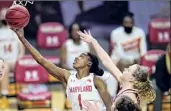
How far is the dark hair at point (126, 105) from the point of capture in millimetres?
6781

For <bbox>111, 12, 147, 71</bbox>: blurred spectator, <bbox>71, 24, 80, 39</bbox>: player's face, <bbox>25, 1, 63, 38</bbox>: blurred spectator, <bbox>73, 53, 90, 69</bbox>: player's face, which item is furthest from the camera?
<bbox>25, 1, 63, 38</bbox>: blurred spectator

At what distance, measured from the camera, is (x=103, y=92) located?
27.4 feet

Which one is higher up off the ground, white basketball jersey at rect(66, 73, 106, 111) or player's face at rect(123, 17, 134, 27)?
player's face at rect(123, 17, 134, 27)

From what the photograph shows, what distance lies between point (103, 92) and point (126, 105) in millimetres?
1571

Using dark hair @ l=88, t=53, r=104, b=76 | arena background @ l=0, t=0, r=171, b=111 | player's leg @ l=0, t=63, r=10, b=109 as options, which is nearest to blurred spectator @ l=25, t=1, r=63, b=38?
arena background @ l=0, t=0, r=171, b=111

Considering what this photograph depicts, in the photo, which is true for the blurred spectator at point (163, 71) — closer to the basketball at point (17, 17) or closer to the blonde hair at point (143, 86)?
the basketball at point (17, 17)

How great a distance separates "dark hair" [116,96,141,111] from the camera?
6781mm

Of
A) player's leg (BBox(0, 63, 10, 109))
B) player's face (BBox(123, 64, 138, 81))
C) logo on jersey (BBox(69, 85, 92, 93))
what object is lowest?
player's leg (BBox(0, 63, 10, 109))

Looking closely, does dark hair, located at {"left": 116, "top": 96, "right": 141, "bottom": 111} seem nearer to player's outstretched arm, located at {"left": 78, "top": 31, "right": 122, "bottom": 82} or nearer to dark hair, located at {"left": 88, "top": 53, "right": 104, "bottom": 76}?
player's outstretched arm, located at {"left": 78, "top": 31, "right": 122, "bottom": 82}

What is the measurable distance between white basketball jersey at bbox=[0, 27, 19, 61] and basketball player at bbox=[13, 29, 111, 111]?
4364 mm

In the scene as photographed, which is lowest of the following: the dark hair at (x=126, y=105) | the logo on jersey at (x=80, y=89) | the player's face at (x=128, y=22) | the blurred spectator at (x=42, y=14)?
the dark hair at (x=126, y=105)

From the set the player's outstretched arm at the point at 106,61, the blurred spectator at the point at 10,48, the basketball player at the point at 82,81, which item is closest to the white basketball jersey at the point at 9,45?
the blurred spectator at the point at 10,48

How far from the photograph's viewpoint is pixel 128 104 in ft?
22.3

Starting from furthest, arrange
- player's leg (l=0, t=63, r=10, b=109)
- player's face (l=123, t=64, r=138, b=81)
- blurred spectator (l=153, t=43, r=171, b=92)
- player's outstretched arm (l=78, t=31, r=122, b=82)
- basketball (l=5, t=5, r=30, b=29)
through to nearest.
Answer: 1. player's leg (l=0, t=63, r=10, b=109)
2. blurred spectator (l=153, t=43, r=171, b=92)
3. basketball (l=5, t=5, r=30, b=29)
4. player's outstretched arm (l=78, t=31, r=122, b=82)
5. player's face (l=123, t=64, r=138, b=81)
